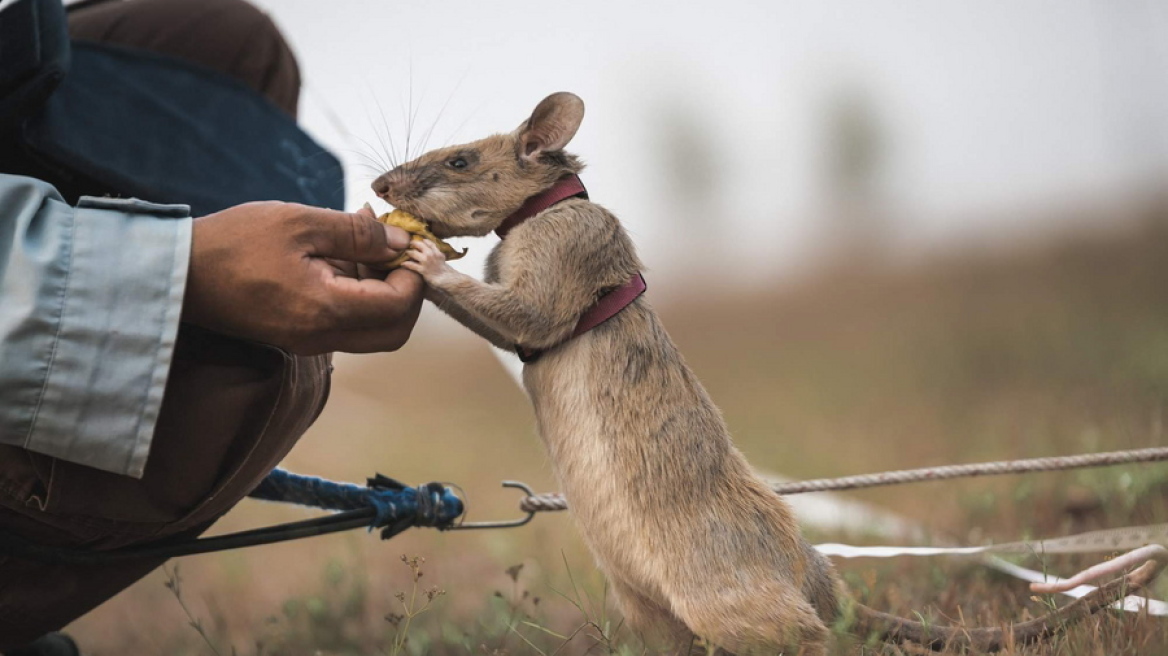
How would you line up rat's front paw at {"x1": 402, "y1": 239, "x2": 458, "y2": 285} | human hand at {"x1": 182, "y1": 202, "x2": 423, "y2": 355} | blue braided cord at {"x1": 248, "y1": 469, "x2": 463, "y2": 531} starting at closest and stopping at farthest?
human hand at {"x1": 182, "y1": 202, "x2": 423, "y2": 355} → rat's front paw at {"x1": 402, "y1": 239, "x2": 458, "y2": 285} → blue braided cord at {"x1": 248, "y1": 469, "x2": 463, "y2": 531}

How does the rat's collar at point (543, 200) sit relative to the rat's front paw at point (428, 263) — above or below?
above

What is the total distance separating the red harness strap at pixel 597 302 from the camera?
1785 millimetres

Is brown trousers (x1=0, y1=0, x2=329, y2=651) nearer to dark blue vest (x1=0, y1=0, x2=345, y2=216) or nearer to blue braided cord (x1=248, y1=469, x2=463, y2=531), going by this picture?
blue braided cord (x1=248, y1=469, x2=463, y2=531)

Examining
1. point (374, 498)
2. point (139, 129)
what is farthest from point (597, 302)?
point (139, 129)

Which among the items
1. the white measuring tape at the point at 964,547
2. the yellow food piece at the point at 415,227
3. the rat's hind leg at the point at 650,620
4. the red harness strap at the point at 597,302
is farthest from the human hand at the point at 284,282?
the rat's hind leg at the point at 650,620

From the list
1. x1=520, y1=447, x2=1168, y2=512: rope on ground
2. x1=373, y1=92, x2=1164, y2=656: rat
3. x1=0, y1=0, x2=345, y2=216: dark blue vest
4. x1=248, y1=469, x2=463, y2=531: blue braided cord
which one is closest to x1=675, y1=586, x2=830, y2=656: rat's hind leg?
x1=373, y1=92, x2=1164, y2=656: rat

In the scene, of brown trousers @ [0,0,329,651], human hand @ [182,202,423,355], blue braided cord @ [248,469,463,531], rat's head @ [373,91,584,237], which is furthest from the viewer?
blue braided cord @ [248,469,463,531]

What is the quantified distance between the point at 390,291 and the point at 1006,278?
26.8 feet

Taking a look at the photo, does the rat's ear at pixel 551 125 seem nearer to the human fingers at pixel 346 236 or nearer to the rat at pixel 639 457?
the rat at pixel 639 457

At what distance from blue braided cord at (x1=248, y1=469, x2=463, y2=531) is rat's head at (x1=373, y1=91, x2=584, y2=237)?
64 cm

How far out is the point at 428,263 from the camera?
5.53 feet

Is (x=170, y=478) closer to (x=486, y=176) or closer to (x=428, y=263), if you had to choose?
(x=428, y=263)

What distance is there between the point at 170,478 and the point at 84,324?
37cm

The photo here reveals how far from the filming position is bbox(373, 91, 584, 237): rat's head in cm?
191
